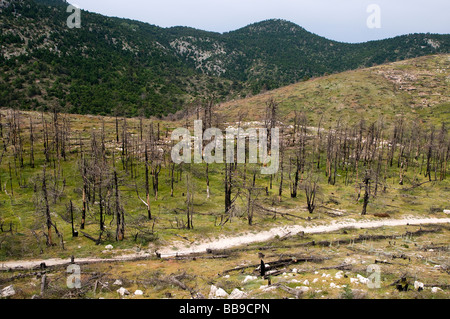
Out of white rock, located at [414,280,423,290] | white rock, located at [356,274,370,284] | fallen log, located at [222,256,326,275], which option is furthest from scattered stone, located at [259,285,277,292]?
white rock, located at [414,280,423,290]

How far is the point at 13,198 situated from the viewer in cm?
3684

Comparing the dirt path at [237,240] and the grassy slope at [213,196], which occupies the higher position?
the grassy slope at [213,196]

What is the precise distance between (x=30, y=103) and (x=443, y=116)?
11961 cm

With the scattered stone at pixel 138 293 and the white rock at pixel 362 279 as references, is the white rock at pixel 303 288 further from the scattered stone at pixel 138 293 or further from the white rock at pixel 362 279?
the scattered stone at pixel 138 293

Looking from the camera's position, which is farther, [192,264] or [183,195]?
[183,195]

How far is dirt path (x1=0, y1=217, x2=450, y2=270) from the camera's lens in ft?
73.8

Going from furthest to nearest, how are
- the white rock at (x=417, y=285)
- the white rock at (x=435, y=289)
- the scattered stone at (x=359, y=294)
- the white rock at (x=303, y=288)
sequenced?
the white rock at (x=303, y=288) < the white rock at (x=417, y=285) < the white rock at (x=435, y=289) < the scattered stone at (x=359, y=294)

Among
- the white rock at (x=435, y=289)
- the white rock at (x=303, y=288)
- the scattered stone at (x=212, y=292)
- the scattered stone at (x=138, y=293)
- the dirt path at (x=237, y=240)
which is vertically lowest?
the dirt path at (x=237, y=240)

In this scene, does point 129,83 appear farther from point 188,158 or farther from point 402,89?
point 402,89

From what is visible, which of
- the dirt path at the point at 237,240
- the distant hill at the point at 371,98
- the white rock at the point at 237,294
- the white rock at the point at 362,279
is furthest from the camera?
the distant hill at the point at 371,98

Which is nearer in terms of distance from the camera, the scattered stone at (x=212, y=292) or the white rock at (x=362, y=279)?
the scattered stone at (x=212, y=292)

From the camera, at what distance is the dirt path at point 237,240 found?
885 inches

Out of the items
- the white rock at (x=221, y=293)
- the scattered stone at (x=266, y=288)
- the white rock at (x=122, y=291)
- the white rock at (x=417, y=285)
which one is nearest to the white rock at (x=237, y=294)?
the white rock at (x=221, y=293)
